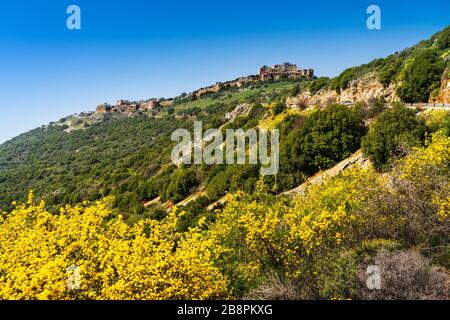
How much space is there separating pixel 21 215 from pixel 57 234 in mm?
3355

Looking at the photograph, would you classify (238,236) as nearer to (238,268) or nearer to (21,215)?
(238,268)

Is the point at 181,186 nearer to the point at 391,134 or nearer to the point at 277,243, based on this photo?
the point at 391,134

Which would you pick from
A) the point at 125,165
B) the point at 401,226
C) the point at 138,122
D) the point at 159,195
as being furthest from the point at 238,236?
the point at 138,122

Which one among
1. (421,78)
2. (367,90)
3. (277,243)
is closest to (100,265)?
(277,243)

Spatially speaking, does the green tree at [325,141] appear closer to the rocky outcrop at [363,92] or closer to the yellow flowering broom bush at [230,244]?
the rocky outcrop at [363,92]

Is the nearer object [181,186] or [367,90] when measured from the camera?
[181,186]

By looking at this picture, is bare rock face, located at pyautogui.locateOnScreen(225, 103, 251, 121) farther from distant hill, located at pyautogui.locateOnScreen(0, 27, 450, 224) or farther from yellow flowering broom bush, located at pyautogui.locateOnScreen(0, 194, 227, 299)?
yellow flowering broom bush, located at pyautogui.locateOnScreen(0, 194, 227, 299)

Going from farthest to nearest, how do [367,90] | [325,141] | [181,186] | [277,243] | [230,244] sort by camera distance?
[367,90], [181,186], [325,141], [230,244], [277,243]

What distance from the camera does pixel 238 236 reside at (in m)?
15.3

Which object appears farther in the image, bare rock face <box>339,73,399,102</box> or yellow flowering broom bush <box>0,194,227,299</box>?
bare rock face <box>339,73,399,102</box>

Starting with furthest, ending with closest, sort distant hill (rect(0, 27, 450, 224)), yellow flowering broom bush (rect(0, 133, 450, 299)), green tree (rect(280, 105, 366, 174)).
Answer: distant hill (rect(0, 27, 450, 224)) < green tree (rect(280, 105, 366, 174)) < yellow flowering broom bush (rect(0, 133, 450, 299))

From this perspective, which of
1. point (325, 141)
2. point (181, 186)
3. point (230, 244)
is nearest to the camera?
point (230, 244)

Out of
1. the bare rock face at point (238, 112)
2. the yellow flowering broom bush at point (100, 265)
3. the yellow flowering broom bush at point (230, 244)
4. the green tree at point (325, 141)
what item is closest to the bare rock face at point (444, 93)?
the green tree at point (325, 141)

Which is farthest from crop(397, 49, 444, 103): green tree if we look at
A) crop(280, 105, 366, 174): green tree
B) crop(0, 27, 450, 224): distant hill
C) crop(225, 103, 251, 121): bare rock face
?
crop(225, 103, 251, 121): bare rock face
